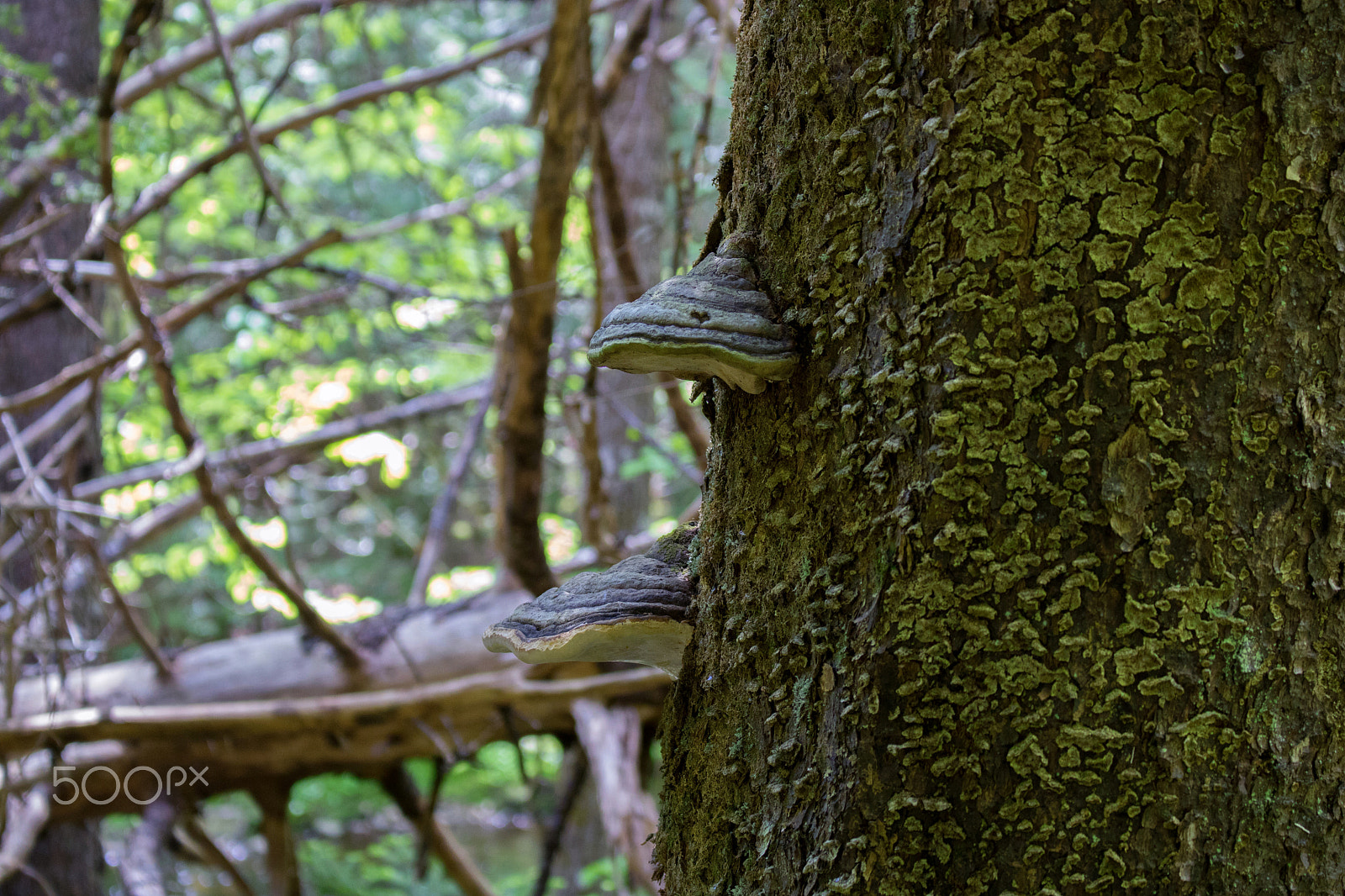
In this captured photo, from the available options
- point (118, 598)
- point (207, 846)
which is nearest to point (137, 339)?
point (118, 598)

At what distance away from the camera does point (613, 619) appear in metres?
1.30

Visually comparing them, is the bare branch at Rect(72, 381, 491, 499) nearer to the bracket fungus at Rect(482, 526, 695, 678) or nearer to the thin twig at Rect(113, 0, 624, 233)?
the thin twig at Rect(113, 0, 624, 233)

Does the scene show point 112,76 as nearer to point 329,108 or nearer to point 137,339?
point 137,339

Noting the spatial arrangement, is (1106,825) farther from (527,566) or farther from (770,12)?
(527,566)

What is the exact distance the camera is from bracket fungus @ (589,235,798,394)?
1.14 metres

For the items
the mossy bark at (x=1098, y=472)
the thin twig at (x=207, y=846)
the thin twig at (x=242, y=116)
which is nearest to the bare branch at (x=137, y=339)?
the thin twig at (x=242, y=116)

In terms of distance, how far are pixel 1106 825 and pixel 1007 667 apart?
0.64 ft

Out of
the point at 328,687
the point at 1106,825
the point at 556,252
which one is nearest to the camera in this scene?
the point at 1106,825

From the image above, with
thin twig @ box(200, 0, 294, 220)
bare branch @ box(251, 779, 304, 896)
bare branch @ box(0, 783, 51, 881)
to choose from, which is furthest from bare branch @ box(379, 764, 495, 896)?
thin twig @ box(200, 0, 294, 220)

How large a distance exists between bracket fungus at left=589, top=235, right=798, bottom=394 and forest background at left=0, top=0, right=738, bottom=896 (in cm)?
181

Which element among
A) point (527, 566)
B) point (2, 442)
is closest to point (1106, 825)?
point (527, 566)

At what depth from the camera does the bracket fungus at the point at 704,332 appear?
1.14m

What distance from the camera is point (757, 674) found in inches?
50.2

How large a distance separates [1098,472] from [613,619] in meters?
0.65
